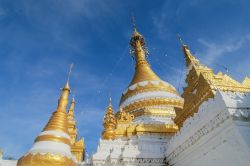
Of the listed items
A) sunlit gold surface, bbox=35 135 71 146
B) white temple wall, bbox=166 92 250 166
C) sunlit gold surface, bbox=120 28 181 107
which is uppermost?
sunlit gold surface, bbox=120 28 181 107

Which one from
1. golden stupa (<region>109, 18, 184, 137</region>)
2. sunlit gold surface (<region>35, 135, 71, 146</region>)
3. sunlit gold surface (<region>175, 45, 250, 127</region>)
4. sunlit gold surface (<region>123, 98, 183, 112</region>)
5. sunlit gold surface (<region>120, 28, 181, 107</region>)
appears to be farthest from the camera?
sunlit gold surface (<region>120, 28, 181, 107</region>)

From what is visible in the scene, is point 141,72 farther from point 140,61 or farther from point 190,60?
point 190,60

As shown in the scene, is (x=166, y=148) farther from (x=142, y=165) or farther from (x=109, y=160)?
(x=109, y=160)

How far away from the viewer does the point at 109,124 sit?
13.5m

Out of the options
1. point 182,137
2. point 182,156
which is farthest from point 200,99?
point 182,156

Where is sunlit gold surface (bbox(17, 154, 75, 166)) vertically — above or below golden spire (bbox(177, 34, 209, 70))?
below

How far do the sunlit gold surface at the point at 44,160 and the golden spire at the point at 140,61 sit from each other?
34.0 feet

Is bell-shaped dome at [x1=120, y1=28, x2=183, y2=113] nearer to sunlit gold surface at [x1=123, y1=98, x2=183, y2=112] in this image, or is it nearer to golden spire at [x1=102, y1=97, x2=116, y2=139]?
sunlit gold surface at [x1=123, y1=98, x2=183, y2=112]

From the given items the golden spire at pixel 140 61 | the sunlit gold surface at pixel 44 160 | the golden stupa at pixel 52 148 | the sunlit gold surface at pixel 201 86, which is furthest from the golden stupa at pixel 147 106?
the sunlit gold surface at pixel 44 160

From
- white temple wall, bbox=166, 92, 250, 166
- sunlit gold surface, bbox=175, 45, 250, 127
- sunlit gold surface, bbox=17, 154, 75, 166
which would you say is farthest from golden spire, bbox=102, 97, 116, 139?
white temple wall, bbox=166, 92, 250, 166

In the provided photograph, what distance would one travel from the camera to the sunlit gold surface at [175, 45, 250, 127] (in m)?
10.3

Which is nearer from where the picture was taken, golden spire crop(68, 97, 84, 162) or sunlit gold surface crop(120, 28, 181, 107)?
golden spire crop(68, 97, 84, 162)

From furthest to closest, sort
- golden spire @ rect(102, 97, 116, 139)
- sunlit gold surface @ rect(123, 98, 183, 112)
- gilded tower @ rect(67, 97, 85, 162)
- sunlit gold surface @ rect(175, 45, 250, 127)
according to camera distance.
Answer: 1. sunlit gold surface @ rect(123, 98, 183, 112)
2. gilded tower @ rect(67, 97, 85, 162)
3. golden spire @ rect(102, 97, 116, 139)
4. sunlit gold surface @ rect(175, 45, 250, 127)

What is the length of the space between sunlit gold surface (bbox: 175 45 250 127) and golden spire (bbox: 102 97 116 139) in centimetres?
330
